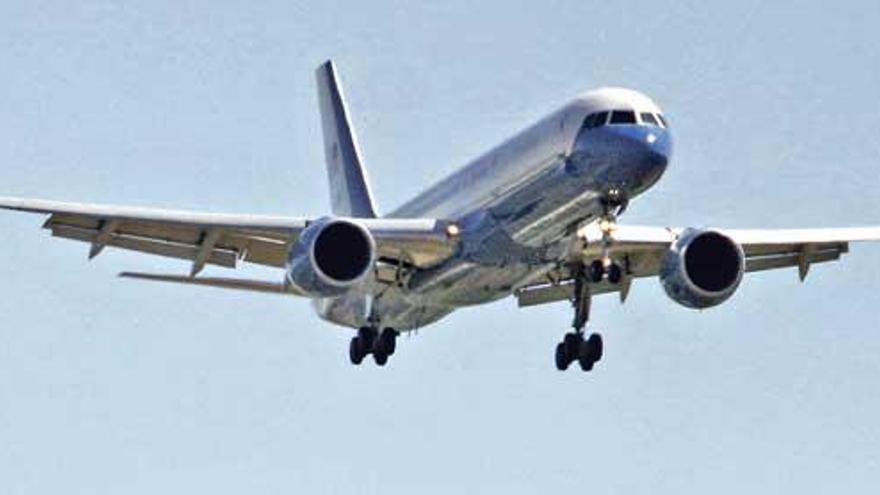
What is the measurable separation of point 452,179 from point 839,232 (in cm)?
832

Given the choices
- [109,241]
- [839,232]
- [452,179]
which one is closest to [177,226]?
[109,241]

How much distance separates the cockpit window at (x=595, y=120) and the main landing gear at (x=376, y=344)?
8.01 m

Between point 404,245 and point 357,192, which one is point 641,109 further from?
point 357,192

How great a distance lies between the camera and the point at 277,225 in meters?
55.1

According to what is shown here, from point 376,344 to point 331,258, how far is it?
4771 millimetres

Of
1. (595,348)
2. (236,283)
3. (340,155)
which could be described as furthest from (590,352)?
(340,155)

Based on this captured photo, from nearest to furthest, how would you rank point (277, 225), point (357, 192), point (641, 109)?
point (641, 109) → point (277, 225) → point (357, 192)

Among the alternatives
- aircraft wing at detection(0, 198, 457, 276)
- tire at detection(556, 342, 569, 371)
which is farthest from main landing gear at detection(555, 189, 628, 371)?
aircraft wing at detection(0, 198, 457, 276)

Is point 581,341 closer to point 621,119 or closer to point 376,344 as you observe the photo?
point 376,344

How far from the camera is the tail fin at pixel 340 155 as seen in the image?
65.0 m

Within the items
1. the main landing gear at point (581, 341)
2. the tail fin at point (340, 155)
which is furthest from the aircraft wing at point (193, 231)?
the tail fin at point (340, 155)

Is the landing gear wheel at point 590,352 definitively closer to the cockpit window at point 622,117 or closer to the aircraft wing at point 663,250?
the aircraft wing at point 663,250

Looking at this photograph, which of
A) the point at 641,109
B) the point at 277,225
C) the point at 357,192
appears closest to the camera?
the point at 641,109

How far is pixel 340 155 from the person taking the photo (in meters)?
67.8
